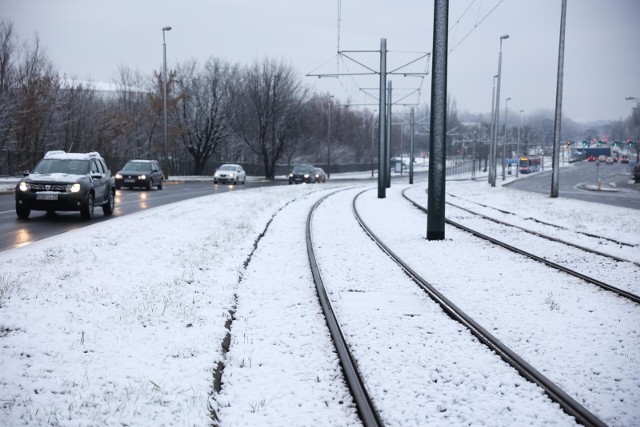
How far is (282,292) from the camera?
7.21 m

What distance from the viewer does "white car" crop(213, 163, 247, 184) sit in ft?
138

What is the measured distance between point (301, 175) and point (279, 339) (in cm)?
4135

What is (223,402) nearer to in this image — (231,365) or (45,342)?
(231,365)

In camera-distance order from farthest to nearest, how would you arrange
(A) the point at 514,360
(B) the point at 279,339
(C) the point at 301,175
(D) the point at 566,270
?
1. (C) the point at 301,175
2. (D) the point at 566,270
3. (B) the point at 279,339
4. (A) the point at 514,360

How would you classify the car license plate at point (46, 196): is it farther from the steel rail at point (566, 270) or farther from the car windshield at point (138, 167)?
the car windshield at point (138, 167)

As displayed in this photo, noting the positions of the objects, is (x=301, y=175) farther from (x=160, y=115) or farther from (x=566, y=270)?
(x=566, y=270)

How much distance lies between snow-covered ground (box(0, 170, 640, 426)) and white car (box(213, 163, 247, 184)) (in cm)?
3195

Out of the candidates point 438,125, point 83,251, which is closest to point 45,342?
point 83,251

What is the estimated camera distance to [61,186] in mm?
14852

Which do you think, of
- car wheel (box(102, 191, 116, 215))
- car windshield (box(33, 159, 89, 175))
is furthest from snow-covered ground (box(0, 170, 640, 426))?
car wheel (box(102, 191, 116, 215))

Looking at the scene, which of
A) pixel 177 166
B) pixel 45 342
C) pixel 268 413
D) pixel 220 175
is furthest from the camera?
pixel 177 166

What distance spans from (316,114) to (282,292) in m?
90.3

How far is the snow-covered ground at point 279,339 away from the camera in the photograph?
3.84 metres

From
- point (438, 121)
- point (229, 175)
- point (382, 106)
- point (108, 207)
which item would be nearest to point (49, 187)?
point (108, 207)
